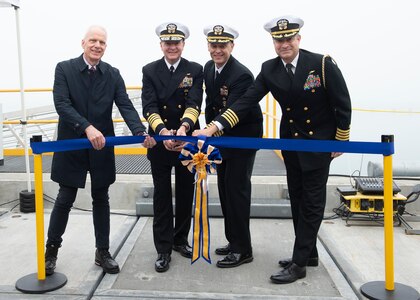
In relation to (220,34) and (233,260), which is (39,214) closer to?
(233,260)

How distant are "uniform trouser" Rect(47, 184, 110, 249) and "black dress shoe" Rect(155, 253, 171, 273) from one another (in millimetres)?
406

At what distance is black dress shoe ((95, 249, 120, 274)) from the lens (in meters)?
3.29

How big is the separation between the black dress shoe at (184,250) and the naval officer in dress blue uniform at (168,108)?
15cm

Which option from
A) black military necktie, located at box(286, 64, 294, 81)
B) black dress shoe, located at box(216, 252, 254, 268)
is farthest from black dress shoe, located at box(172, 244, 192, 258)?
black military necktie, located at box(286, 64, 294, 81)

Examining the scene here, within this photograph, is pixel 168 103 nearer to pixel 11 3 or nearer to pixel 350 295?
pixel 350 295

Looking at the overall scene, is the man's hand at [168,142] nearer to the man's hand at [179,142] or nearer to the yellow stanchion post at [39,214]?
the man's hand at [179,142]

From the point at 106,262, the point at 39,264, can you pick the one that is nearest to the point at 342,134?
the point at 106,262

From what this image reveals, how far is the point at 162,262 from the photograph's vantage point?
340 centimetres

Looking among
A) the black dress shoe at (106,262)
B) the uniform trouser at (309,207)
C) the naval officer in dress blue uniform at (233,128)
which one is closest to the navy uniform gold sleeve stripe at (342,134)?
the uniform trouser at (309,207)

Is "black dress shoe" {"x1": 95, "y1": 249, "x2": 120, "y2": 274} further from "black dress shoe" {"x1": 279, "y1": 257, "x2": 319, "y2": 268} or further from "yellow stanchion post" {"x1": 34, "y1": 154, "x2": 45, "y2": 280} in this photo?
"black dress shoe" {"x1": 279, "y1": 257, "x2": 319, "y2": 268}

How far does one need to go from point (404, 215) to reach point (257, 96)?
2.45 metres

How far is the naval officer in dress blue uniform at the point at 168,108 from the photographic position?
3.31 m

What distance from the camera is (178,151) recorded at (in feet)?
11.2

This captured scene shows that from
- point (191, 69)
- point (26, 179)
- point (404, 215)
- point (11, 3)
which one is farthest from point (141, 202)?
point (404, 215)
